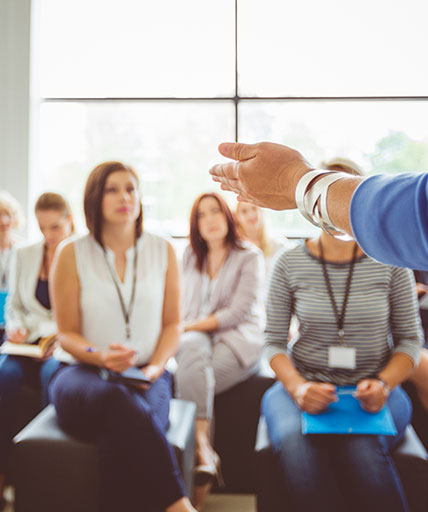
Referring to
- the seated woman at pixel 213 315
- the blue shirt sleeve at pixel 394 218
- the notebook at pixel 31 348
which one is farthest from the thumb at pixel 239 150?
the notebook at pixel 31 348

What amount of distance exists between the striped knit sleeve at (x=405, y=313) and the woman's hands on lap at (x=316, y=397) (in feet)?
1.32

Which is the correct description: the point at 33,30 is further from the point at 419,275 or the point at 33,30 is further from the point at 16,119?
the point at 419,275

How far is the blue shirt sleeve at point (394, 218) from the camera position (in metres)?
0.58

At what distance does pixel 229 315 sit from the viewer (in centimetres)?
281

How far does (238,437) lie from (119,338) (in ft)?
2.89

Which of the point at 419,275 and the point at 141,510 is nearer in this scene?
the point at 141,510

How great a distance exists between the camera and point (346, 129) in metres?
4.50

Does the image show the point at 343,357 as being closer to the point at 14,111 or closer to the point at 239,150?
the point at 239,150

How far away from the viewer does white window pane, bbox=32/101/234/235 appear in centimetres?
464

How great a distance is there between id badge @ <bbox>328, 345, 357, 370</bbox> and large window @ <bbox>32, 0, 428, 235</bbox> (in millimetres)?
2622

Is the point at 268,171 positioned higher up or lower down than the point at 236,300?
higher up

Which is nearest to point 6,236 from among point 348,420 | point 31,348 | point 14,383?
point 31,348

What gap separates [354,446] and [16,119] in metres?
4.34

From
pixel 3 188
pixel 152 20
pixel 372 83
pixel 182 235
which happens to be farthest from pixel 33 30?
pixel 372 83
